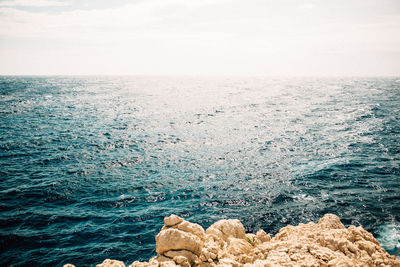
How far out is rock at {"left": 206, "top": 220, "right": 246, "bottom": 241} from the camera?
12.6m

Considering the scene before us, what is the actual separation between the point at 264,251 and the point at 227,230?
2.96 metres

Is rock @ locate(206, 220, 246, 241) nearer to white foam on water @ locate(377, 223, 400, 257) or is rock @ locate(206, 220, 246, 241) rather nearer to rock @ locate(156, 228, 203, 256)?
rock @ locate(156, 228, 203, 256)

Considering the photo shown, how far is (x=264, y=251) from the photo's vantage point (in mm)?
10445

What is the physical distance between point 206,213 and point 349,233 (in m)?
10.9

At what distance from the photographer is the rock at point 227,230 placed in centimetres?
1265

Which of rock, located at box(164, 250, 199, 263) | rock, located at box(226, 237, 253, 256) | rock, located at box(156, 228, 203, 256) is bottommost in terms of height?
rock, located at box(226, 237, 253, 256)

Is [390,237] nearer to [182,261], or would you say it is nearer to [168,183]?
[182,261]

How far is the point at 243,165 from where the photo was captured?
28406mm

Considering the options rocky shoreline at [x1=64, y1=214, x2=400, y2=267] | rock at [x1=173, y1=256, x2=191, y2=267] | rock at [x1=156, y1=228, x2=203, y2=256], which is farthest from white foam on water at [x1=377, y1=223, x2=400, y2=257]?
rock at [x1=173, y1=256, x2=191, y2=267]

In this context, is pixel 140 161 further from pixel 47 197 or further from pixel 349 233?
pixel 349 233

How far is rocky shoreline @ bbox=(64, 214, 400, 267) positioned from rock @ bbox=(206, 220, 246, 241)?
2.15 ft

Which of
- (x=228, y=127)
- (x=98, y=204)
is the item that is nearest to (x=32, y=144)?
(x=98, y=204)

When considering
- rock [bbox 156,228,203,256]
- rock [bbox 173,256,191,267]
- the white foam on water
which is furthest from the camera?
the white foam on water

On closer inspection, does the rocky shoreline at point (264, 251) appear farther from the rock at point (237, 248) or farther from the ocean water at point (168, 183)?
the ocean water at point (168, 183)
